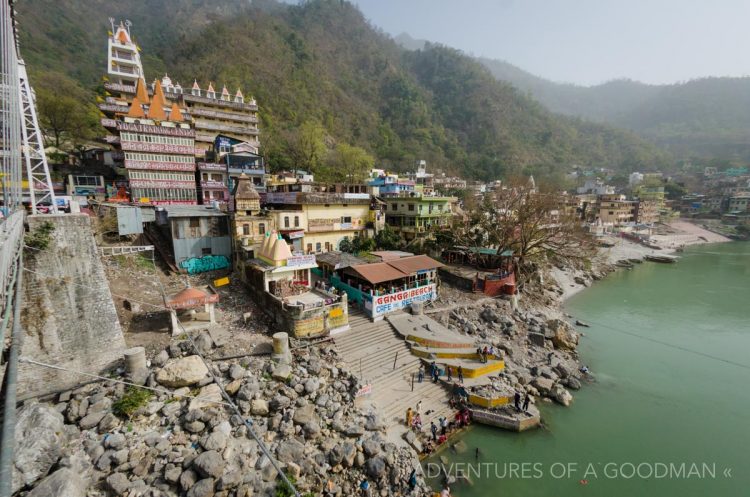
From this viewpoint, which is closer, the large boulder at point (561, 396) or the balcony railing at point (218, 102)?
the large boulder at point (561, 396)

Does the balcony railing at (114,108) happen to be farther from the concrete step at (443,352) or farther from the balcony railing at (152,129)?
the concrete step at (443,352)

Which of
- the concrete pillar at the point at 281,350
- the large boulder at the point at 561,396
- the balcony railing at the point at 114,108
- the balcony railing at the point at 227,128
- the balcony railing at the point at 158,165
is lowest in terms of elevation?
the large boulder at the point at 561,396

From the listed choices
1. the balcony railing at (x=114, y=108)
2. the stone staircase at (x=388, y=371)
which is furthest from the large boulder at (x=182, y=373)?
the balcony railing at (x=114, y=108)

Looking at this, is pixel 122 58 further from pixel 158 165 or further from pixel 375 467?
pixel 375 467

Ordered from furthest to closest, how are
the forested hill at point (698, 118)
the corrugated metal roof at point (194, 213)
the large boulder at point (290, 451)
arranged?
the forested hill at point (698, 118)
the corrugated metal roof at point (194, 213)
the large boulder at point (290, 451)

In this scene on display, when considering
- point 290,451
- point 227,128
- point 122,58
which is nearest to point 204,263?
point 290,451

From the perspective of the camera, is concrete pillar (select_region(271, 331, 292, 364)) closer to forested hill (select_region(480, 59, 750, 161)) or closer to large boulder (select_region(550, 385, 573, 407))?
large boulder (select_region(550, 385, 573, 407))

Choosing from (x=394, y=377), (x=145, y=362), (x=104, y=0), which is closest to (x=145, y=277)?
(x=145, y=362)

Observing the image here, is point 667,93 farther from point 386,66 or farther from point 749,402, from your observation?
point 749,402
